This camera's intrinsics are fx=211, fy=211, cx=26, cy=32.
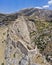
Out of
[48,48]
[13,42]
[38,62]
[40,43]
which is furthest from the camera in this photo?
[40,43]

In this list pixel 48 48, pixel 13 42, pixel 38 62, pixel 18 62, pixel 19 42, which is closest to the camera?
pixel 38 62

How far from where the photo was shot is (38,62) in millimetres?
29469

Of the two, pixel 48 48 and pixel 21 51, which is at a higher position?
pixel 21 51

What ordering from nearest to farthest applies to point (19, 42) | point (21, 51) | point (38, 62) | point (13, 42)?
point (38, 62), point (21, 51), point (19, 42), point (13, 42)

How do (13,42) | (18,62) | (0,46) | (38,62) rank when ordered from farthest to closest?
(0,46)
(13,42)
(18,62)
(38,62)

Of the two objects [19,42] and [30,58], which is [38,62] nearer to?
[30,58]

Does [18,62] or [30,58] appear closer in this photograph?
[30,58]

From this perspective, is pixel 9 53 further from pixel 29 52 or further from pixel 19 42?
pixel 29 52

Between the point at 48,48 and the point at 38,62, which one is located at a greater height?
the point at 38,62

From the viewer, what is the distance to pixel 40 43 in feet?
262

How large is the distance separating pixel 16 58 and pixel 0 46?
16.4m

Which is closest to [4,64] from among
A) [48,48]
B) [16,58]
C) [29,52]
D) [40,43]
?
[16,58]

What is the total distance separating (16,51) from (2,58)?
664cm

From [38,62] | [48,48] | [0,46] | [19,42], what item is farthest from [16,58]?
[48,48]
